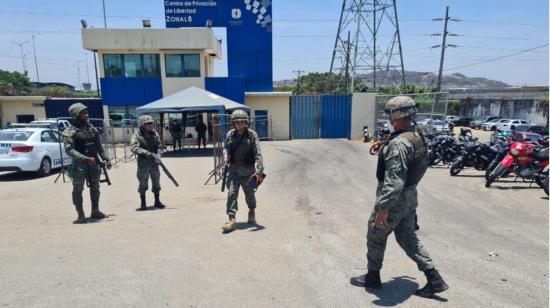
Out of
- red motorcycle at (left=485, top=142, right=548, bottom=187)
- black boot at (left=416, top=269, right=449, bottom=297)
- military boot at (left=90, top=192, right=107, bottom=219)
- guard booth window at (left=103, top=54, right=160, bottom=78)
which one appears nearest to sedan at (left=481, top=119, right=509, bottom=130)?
red motorcycle at (left=485, top=142, right=548, bottom=187)

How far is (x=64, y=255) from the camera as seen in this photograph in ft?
13.2

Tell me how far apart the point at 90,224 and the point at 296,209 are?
10.9 feet

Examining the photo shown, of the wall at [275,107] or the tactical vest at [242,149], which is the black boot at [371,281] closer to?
the tactical vest at [242,149]

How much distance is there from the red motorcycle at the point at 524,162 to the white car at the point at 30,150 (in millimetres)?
11576

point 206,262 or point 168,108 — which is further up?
point 168,108

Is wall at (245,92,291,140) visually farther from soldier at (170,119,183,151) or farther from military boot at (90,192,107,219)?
military boot at (90,192,107,219)

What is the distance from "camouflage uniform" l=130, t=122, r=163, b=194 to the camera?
6203mm

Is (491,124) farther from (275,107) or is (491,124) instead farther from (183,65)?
(183,65)

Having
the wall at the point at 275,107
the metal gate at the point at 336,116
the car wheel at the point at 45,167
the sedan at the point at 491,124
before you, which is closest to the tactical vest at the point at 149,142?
the car wheel at the point at 45,167

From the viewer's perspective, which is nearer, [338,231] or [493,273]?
[493,273]

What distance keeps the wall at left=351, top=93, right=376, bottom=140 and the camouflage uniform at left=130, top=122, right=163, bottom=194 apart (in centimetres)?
1661

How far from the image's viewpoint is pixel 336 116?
71.9ft

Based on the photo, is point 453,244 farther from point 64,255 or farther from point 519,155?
point 519,155

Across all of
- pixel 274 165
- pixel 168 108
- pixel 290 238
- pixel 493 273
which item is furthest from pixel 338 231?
pixel 168 108
